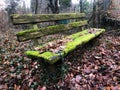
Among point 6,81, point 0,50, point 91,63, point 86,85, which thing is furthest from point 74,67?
point 0,50

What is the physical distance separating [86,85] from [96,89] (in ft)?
0.68

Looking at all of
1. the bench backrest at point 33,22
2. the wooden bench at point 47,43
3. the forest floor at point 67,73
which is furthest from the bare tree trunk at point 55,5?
the forest floor at point 67,73

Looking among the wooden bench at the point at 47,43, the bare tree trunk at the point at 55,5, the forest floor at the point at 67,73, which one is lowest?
the forest floor at the point at 67,73

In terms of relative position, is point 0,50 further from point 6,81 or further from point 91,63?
point 91,63

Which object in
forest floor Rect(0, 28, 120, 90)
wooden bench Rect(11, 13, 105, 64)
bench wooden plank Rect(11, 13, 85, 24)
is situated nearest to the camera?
wooden bench Rect(11, 13, 105, 64)

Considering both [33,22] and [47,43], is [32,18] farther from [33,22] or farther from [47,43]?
[47,43]

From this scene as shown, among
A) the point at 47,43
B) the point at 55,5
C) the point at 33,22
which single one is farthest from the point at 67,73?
the point at 55,5

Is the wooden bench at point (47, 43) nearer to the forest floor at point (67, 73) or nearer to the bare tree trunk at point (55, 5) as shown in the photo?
the forest floor at point (67, 73)

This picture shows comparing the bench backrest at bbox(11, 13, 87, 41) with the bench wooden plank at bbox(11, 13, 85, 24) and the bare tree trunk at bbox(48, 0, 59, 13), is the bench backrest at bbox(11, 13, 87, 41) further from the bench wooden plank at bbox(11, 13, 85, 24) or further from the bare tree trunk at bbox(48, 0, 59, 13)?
the bare tree trunk at bbox(48, 0, 59, 13)

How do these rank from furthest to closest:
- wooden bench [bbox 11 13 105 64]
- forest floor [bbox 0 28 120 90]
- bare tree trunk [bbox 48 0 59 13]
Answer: bare tree trunk [bbox 48 0 59 13] < forest floor [bbox 0 28 120 90] < wooden bench [bbox 11 13 105 64]

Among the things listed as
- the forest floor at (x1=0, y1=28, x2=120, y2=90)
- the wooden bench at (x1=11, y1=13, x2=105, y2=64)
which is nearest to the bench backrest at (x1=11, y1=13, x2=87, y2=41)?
the wooden bench at (x1=11, y1=13, x2=105, y2=64)

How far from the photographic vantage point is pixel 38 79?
10.8 ft

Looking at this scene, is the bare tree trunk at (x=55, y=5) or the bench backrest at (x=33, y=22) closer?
the bench backrest at (x=33, y=22)

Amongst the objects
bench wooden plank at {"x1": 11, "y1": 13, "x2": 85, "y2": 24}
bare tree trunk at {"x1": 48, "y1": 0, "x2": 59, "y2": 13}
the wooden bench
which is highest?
bare tree trunk at {"x1": 48, "y1": 0, "x2": 59, "y2": 13}
